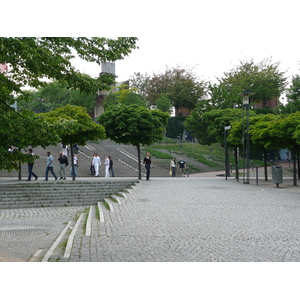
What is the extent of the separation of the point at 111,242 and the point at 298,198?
10.4 m

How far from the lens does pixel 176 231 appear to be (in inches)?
377

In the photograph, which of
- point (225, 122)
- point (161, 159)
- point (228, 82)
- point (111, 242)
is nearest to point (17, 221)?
point (111, 242)

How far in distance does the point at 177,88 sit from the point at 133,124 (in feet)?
138

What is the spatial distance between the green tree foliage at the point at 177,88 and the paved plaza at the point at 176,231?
169ft

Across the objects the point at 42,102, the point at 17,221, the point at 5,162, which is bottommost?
the point at 17,221

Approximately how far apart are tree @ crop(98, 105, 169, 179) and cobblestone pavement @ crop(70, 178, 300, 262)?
1086 centimetres

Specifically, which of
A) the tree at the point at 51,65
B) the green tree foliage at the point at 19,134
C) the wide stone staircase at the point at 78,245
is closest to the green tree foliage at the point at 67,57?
the tree at the point at 51,65

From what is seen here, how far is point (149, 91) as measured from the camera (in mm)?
71312

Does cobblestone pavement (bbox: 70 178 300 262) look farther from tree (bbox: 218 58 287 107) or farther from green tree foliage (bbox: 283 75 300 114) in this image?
tree (bbox: 218 58 287 107)

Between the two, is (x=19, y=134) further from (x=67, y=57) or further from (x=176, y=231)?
(x=176, y=231)

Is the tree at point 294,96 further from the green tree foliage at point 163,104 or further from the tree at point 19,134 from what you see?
the tree at point 19,134

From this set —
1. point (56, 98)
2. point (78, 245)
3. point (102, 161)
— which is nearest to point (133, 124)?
point (102, 161)

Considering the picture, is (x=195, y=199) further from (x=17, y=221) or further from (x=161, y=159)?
(x=161, y=159)

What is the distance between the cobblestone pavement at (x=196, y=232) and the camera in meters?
7.29
